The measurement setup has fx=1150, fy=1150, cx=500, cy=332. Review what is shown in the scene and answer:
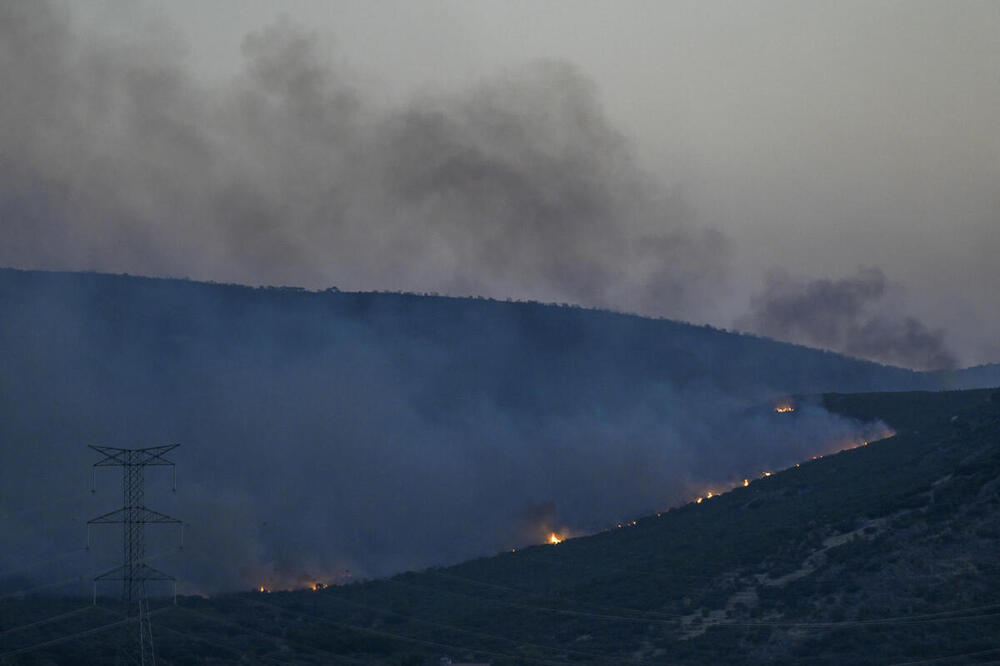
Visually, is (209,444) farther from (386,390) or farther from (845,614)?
(845,614)

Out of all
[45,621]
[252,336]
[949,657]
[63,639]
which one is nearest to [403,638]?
[63,639]

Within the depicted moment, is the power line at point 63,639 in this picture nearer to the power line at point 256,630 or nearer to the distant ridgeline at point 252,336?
the power line at point 256,630

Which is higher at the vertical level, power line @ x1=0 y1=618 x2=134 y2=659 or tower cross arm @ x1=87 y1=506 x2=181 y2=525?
tower cross arm @ x1=87 y1=506 x2=181 y2=525

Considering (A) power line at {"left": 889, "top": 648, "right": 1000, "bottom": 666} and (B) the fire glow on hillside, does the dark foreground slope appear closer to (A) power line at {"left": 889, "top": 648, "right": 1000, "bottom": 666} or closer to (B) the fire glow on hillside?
(A) power line at {"left": 889, "top": 648, "right": 1000, "bottom": 666}

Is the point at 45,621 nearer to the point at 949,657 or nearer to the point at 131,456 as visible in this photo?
the point at 131,456

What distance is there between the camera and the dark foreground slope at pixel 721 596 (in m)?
68.5

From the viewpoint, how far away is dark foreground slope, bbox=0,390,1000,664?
6850cm

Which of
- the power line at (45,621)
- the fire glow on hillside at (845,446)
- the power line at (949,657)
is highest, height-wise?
the fire glow on hillside at (845,446)

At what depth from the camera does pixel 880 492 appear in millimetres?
92062

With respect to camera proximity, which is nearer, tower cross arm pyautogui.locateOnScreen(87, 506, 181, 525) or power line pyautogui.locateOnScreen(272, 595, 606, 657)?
tower cross arm pyautogui.locateOnScreen(87, 506, 181, 525)

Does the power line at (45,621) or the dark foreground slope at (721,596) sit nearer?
the dark foreground slope at (721,596)

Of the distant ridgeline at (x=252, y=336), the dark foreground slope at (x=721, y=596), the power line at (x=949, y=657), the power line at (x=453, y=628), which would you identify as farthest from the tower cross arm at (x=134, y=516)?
the distant ridgeline at (x=252, y=336)

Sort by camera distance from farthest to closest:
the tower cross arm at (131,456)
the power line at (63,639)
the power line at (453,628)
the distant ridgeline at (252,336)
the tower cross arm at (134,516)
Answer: the distant ridgeline at (252,336) < the power line at (453,628) < the power line at (63,639) < the tower cross arm at (134,516) < the tower cross arm at (131,456)

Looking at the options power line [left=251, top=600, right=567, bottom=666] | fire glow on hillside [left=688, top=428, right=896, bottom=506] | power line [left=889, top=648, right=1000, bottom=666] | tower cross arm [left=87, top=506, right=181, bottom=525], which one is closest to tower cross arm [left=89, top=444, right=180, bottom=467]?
tower cross arm [left=87, top=506, right=181, bottom=525]
